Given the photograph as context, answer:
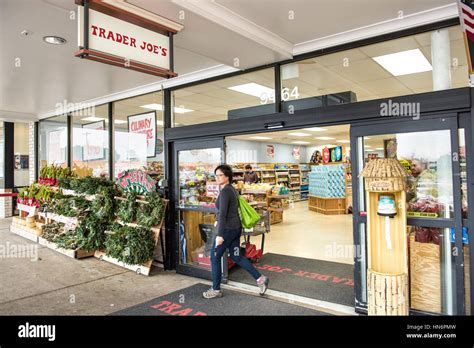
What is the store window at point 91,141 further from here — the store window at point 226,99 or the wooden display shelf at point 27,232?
the store window at point 226,99

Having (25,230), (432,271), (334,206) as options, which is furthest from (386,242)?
(334,206)

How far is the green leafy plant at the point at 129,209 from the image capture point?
5.78 m

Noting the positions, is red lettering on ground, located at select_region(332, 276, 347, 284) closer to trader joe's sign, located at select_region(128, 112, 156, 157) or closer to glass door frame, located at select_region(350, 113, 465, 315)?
glass door frame, located at select_region(350, 113, 465, 315)

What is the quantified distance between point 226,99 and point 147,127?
1.97 meters

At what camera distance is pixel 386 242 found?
346 centimetres

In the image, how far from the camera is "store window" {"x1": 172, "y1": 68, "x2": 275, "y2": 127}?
4.66 meters

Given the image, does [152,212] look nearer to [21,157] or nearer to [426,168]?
[426,168]

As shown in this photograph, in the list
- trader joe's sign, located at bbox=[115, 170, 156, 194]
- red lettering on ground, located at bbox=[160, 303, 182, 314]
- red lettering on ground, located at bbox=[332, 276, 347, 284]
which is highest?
trader joe's sign, located at bbox=[115, 170, 156, 194]

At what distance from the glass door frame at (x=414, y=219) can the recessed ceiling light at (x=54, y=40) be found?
11.8ft

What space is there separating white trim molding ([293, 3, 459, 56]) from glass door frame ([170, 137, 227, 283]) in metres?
1.69

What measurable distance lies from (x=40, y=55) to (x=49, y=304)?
3.29 metres

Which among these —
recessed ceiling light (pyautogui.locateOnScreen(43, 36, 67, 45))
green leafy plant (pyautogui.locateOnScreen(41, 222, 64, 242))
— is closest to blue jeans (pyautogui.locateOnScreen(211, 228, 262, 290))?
recessed ceiling light (pyautogui.locateOnScreen(43, 36, 67, 45))

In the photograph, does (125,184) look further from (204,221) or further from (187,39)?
(187,39)

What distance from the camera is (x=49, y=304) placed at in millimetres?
4156
